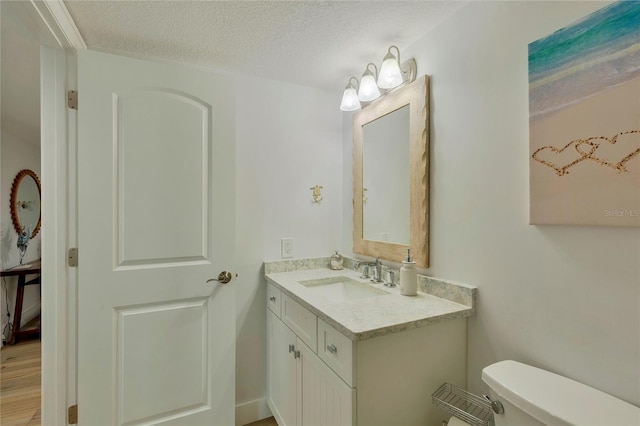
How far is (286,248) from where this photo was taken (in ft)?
6.68

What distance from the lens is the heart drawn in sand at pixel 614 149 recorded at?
81cm

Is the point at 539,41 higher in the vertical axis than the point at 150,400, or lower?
higher

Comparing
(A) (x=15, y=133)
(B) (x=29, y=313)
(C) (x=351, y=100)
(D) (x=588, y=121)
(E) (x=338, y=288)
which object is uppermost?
(A) (x=15, y=133)

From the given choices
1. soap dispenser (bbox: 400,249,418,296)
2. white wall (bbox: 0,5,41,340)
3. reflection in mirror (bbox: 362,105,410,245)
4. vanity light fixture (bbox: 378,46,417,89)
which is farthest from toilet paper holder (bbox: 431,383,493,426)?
white wall (bbox: 0,5,41,340)

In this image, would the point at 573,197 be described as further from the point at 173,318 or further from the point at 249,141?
the point at 173,318

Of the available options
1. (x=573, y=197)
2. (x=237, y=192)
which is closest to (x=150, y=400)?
(x=237, y=192)

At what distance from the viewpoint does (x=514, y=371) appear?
100 centimetres

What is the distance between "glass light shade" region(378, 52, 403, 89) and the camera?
1.53 m

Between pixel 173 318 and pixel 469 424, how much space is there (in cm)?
141

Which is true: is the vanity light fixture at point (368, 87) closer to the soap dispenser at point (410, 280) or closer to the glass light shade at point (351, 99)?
the glass light shade at point (351, 99)

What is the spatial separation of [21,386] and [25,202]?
2.21 m

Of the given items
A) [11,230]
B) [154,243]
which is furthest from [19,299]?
[154,243]

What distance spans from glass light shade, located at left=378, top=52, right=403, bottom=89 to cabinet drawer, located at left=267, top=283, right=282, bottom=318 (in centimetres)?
130

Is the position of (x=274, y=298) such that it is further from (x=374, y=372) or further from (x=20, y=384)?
(x=20, y=384)
